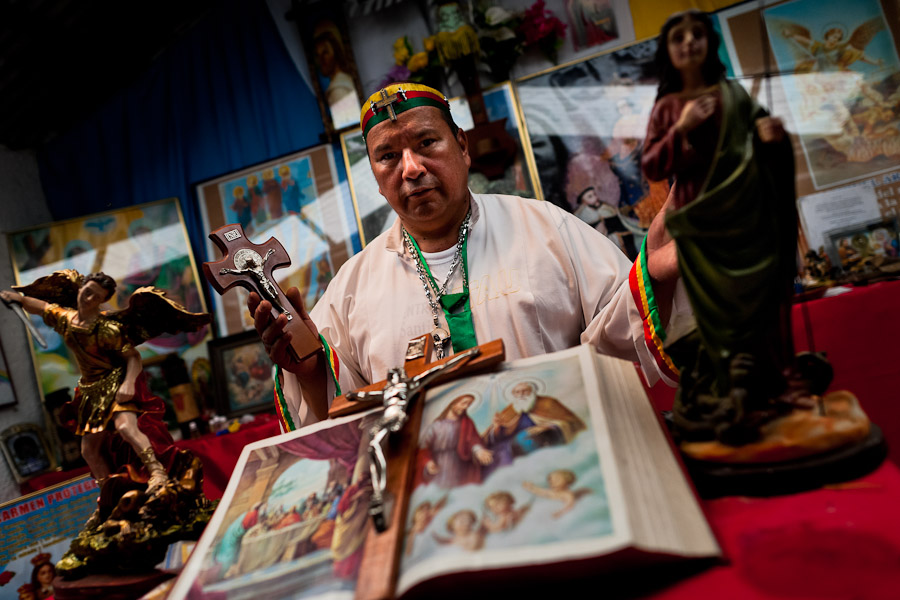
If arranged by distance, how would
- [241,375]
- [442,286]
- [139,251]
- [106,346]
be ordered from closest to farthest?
[442,286]
[106,346]
[241,375]
[139,251]

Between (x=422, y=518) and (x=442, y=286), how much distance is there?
4.21 feet

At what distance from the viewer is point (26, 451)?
4488mm

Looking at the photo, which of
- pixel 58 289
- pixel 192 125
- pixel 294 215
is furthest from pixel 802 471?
pixel 192 125

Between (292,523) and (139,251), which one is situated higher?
(139,251)

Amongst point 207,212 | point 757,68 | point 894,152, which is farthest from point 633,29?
point 207,212

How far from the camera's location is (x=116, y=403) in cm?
232

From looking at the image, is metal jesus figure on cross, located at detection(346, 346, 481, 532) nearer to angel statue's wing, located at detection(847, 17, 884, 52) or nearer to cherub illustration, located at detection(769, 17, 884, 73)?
cherub illustration, located at detection(769, 17, 884, 73)

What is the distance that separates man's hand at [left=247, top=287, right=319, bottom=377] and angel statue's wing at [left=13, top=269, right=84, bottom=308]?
4.10 ft

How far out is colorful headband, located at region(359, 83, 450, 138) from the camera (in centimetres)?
198

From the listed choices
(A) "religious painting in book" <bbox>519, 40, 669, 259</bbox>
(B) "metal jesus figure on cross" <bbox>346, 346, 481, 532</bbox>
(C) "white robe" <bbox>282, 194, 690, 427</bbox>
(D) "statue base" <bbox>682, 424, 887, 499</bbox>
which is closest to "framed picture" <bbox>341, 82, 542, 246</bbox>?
(A) "religious painting in book" <bbox>519, 40, 669, 259</bbox>

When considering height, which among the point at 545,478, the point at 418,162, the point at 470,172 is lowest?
the point at 545,478

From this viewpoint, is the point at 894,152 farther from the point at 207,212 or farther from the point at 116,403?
the point at 207,212

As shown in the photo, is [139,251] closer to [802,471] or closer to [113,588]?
[113,588]

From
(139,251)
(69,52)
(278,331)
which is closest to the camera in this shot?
(278,331)
